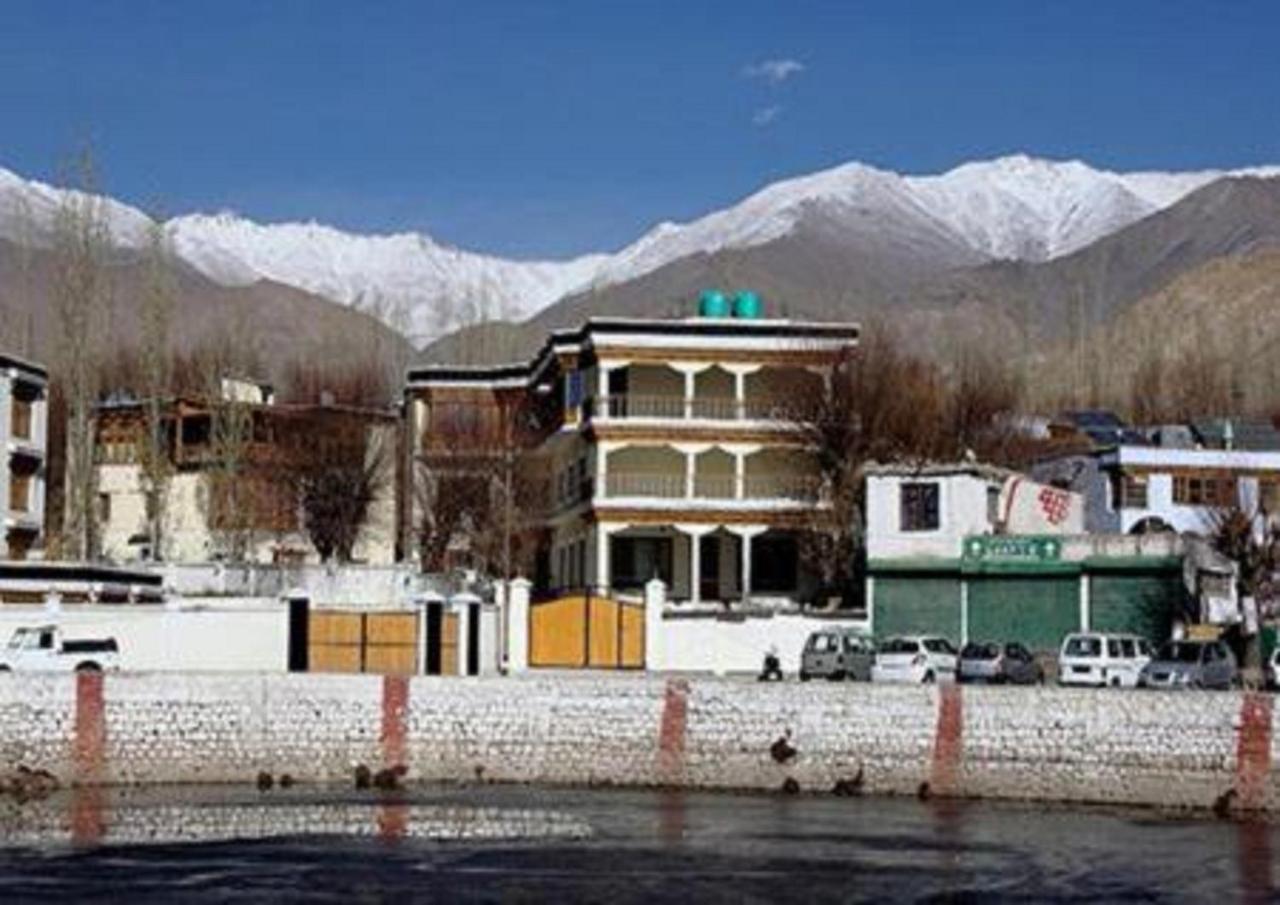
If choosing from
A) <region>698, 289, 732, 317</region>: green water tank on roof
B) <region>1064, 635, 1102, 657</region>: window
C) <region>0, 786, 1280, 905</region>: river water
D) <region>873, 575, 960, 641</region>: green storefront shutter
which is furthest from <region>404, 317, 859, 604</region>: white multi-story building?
<region>0, 786, 1280, 905</region>: river water

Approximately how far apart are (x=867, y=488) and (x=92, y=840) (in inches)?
1307

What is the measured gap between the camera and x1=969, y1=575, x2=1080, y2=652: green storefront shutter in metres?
62.0

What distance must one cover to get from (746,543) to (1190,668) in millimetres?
27401

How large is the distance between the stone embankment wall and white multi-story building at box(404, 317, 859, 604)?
27.9m

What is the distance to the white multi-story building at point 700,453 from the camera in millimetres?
75812

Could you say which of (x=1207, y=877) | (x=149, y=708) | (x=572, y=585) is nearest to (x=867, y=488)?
(x=572, y=585)

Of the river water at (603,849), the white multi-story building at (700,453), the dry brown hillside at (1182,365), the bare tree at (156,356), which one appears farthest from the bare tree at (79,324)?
the dry brown hillside at (1182,365)

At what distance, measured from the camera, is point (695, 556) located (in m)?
76.9

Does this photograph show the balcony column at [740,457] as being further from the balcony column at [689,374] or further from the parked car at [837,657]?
the parked car at [837,657]

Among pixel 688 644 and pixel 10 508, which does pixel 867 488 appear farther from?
pixel 10 508

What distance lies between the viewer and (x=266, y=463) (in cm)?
9394

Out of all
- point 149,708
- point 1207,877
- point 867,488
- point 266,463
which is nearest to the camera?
point 1207,877

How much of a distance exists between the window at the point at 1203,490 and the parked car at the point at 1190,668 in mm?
32580

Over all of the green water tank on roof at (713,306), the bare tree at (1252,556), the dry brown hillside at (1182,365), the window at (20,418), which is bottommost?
the bare tree at (1252,556)
